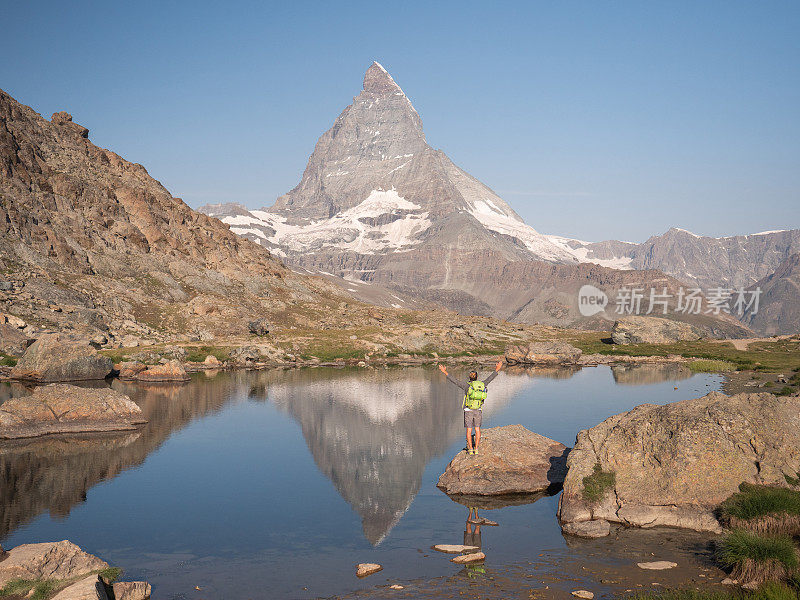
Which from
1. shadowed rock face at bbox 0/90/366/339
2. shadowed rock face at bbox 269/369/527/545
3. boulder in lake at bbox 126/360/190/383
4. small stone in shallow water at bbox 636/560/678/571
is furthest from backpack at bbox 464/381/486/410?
shadowed rock face at bbox 0/90/366/339

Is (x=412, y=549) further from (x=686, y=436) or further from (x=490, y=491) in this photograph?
(x=686, y=436)

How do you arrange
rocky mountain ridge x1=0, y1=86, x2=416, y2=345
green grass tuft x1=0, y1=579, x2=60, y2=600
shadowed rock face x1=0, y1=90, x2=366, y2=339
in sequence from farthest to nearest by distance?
shadowed rock face x1=0, y1=90, x2=366, y2=339
rocky mountain ridge x1=0, y1=86, x2=416, y2=345
green grass tuft x1=0, y1=579, x2=60, y2=600

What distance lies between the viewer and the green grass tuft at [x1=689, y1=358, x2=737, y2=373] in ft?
327

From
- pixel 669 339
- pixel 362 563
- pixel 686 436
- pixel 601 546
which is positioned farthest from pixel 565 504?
pixel 669 339

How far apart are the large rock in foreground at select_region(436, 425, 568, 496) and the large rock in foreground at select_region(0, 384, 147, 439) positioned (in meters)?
27.9

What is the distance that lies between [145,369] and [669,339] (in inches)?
4372

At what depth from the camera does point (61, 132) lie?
17488 cm

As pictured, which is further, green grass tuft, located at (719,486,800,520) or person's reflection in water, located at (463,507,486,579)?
green grass tuft, located at (719,486,800,520)

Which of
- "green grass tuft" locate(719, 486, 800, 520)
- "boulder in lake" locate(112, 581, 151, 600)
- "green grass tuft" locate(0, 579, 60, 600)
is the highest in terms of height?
"green grass tuft" locate(719, 486, 800, 520)

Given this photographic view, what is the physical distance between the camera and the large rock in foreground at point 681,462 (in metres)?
25.9

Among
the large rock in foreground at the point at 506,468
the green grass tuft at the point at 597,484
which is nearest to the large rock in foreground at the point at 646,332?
the large rock in foreground at the point at 506,468

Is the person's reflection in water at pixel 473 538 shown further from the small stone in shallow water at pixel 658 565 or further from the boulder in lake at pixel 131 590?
the boulder in lake at pixel 131 590

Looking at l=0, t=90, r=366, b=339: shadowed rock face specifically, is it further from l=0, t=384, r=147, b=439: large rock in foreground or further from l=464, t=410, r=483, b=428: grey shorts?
l=464, t=410, r=483, b=428: grey shorts

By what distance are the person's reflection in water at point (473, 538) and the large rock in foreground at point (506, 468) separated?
2287 mm
